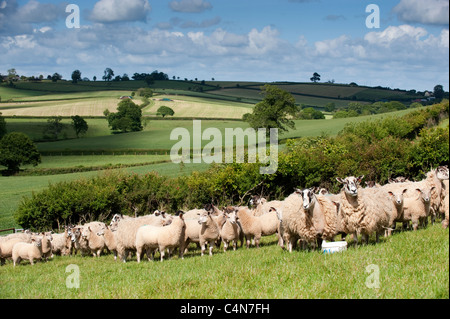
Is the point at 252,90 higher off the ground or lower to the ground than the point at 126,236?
higher

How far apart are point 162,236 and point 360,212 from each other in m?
Result: 6.61

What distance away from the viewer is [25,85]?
424 feet

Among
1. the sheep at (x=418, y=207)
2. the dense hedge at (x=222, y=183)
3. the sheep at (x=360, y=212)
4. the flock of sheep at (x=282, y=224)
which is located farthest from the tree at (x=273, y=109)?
the sheep at (x=360, y=212)

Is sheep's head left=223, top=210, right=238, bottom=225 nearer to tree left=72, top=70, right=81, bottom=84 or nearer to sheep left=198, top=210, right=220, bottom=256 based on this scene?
sheep left=198, top=210, right=220, bottom=256

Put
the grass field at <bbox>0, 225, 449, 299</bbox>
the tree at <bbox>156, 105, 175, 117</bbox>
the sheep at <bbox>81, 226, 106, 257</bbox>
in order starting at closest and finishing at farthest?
the grass field at <bbox>0, 225, 449, 299</bbox> < the sheep at <bbox>81, 226, 106, 257</bbox> < the tree at <bbox>156, 105, 175, 117</bbox>

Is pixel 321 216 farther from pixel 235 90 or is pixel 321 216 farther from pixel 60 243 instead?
pixel 235 90

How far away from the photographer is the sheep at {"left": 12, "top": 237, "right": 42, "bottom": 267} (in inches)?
739

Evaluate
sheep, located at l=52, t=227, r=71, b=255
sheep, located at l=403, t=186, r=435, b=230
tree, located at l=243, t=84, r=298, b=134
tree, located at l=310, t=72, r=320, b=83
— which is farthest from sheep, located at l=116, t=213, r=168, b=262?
tree, located at l=310, t=72, r=320, b=83

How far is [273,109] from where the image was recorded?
74.9 meters

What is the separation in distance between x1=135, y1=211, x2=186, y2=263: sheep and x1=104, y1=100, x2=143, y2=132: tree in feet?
261

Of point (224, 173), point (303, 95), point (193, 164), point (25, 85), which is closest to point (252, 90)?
point (303, 95)

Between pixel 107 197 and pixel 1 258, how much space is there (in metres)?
13.2

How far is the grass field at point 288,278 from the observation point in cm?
898

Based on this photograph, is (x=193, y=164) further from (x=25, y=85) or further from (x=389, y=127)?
(x=25, y=85)
